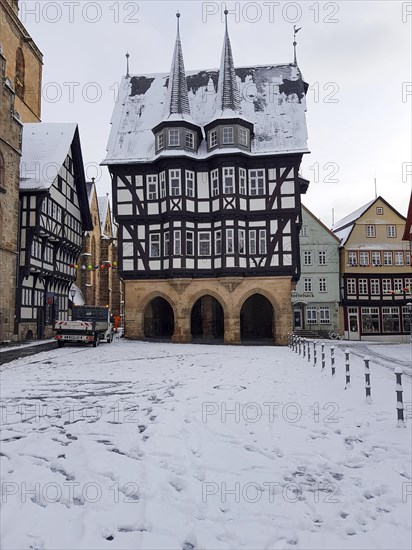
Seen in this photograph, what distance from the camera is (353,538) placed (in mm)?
3992

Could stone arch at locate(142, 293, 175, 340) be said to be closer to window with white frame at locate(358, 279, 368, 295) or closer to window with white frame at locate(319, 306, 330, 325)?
window with white frame at locate(319, 306, 330, 325)

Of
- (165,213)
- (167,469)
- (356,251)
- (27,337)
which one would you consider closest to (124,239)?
(165,213)

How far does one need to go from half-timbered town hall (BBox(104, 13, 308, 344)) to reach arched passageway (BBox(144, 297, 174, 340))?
426 centimetres

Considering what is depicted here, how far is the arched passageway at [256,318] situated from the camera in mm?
38062

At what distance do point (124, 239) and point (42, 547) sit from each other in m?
27.2

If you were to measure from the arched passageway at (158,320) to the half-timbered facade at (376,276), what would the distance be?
53.0ft

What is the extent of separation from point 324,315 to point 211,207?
712 inches

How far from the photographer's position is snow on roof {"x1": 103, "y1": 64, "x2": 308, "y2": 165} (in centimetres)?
3012

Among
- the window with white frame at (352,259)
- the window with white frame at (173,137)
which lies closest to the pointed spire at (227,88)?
the window with white frame at (173,137)

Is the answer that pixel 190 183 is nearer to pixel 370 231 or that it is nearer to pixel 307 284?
pixel 307 284

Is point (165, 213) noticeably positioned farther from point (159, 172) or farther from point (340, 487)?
point (340, 487)

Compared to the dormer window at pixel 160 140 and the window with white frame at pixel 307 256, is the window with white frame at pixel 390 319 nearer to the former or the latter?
the window with white frame at pixel 307 256

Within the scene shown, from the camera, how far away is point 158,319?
3647 cm

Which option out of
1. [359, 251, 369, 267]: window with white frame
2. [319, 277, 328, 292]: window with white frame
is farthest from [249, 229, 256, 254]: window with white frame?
[359, 251, 369, 267]: window with white frame
